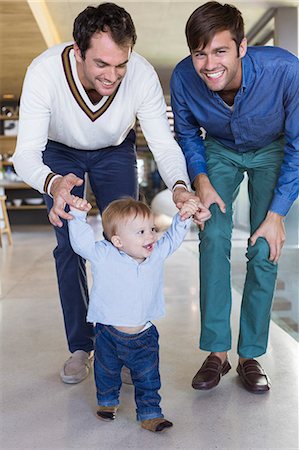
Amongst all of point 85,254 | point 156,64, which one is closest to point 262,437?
point 85,254

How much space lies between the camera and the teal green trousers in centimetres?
183

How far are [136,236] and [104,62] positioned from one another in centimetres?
49

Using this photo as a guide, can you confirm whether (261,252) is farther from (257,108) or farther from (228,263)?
(257,108)

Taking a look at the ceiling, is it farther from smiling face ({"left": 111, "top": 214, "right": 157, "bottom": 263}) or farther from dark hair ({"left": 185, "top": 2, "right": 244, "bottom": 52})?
smiling face ({"left": 111, "top": 214, "right": 157, "bottom": 263})

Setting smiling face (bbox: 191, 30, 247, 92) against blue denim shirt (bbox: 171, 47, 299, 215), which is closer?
smiling face (bbox: 191, 30, 247, 92)

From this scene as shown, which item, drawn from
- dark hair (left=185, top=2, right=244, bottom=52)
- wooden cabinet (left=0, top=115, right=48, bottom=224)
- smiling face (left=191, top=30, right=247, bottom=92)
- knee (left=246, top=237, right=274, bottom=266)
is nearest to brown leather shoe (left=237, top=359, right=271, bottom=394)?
knee (left=246, top=237, right=274, bottom=266)

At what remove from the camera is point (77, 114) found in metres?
1.75

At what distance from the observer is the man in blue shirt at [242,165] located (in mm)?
1716

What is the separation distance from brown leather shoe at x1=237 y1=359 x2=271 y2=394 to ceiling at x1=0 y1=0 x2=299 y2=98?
15.5 feet

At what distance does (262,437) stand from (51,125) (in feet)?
3.71

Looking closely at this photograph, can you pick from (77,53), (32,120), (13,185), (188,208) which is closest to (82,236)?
(188,208)

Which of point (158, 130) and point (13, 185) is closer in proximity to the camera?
point (158, 130)

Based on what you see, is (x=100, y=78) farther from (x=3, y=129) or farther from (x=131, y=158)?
(x=3, y=129)

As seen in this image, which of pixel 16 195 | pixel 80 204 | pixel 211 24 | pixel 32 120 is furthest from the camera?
pixel 16 195
